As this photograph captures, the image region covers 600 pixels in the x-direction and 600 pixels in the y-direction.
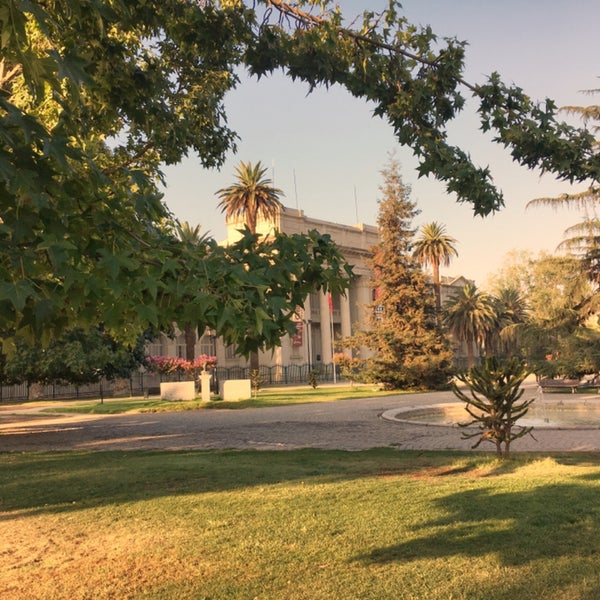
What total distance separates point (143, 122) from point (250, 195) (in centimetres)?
4563

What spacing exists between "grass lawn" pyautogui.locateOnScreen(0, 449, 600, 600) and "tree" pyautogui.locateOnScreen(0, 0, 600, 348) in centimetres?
205

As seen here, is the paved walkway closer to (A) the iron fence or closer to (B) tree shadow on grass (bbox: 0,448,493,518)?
(B) tree shadow on grass (bbox: 0,448,493,518)

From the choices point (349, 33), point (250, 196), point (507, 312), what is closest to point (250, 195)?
point (250, 196)

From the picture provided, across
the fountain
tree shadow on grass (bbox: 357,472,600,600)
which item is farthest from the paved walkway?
tree shadow on grass (bbox: 357,472,600,600)

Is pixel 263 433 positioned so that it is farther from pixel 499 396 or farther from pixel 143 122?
pixel 143 122

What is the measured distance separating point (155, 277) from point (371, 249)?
124 feet

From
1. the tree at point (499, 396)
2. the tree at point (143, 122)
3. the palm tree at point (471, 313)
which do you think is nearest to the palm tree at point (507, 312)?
the palm tree at point (471, 313)

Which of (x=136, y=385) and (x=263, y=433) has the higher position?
(x=136, y=385)

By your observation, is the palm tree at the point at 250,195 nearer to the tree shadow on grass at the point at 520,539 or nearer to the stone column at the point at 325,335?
the stone column at the point at 325,335

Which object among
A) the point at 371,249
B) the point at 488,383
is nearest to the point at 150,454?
the point at 488,383

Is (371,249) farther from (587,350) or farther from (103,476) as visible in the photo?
(103,476)

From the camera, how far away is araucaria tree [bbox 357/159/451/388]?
124ft

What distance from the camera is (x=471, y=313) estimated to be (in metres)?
65.6

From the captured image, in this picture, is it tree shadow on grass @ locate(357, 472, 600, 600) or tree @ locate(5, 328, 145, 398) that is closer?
tree shadow on grass @ locate(357, 472, 600, 600)
